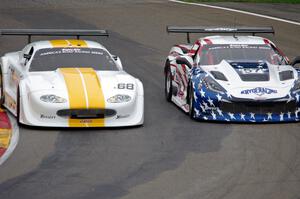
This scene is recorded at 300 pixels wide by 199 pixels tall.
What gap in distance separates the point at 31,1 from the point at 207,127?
68.9 ft

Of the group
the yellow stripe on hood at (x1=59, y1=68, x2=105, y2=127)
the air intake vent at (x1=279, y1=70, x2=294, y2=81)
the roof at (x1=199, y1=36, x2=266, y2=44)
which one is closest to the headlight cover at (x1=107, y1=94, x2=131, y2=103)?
the yellow stripe on hood at (x1=59, y1=68, x2=105, y2=127)

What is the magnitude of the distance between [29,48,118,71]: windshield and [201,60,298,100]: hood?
169 centimetres

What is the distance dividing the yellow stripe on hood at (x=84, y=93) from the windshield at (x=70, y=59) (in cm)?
46

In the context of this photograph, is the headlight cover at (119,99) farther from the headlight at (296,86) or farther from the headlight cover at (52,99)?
the headlight at (296,86)

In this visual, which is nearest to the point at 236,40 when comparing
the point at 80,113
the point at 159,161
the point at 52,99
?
the point at 80,113

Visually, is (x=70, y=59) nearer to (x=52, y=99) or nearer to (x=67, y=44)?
(x=67, y=44)

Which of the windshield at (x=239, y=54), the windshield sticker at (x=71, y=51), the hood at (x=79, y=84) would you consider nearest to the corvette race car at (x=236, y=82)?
the windshield at (x=239, y=54)

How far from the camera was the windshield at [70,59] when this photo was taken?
16.9 m

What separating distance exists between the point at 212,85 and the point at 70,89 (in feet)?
7.64

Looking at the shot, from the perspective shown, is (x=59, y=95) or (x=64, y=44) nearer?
(x=59, y=95)

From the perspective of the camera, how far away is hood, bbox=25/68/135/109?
15.5m

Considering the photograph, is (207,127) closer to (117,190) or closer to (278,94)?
(278,94)

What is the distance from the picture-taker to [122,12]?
109 feet

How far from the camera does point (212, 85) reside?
645 inches
